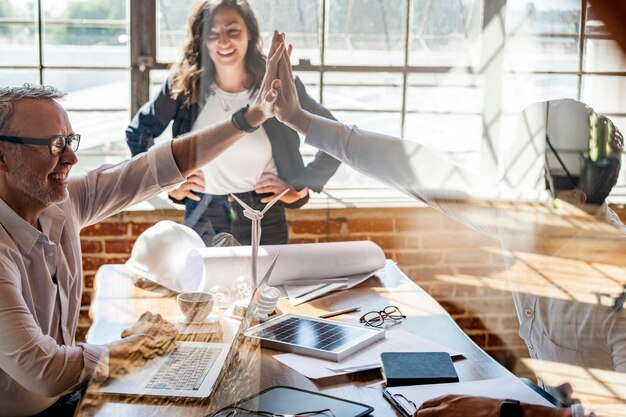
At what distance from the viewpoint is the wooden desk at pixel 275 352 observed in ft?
4.01

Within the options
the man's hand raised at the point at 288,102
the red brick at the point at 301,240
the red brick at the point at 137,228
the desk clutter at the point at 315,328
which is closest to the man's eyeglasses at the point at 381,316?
the desk clutter at the point at 315,328

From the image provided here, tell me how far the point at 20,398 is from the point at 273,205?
2.72ft

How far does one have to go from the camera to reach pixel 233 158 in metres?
2.02

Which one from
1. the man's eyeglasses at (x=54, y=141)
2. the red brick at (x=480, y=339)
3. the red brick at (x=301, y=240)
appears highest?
the man's eyeglasses at (x=54, y=141)

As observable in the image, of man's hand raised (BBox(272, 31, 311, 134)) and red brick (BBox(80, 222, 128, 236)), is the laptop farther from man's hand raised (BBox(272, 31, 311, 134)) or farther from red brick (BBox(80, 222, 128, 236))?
red brick (BBox(80, 222, 128, 236))

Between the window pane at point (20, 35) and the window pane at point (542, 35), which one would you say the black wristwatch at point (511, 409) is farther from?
the window pane at point (20, 35)

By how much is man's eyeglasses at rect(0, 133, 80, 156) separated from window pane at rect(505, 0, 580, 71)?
0.96m

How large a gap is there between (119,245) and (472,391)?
4.39ft

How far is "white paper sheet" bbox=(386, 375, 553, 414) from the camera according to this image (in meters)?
1.21

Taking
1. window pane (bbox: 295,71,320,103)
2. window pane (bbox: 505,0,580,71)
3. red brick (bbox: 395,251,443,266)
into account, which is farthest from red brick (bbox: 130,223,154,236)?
window pane (bbox: 505,0,580,71)

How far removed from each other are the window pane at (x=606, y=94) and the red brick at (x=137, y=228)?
1.34m

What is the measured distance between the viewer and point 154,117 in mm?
2102

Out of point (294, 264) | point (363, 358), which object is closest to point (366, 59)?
point (294, 264)

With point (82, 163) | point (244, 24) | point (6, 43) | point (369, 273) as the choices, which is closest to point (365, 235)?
point (369, 273)
